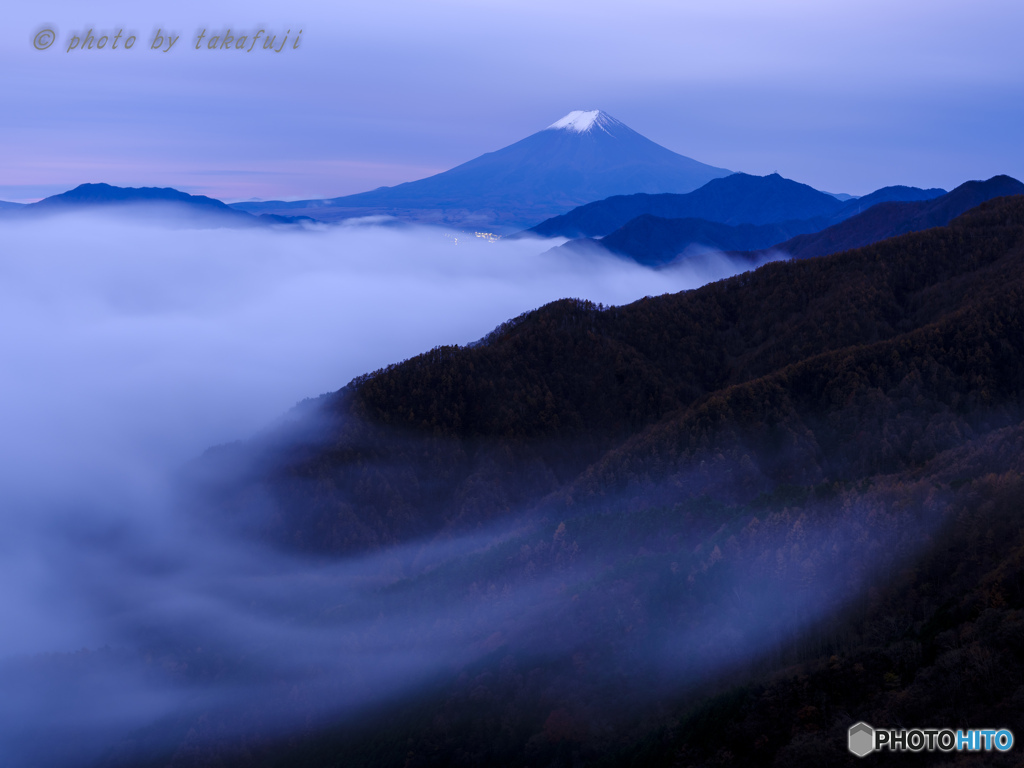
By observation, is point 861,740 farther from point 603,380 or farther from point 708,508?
point 603,380

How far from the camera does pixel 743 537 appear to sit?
4828 cm

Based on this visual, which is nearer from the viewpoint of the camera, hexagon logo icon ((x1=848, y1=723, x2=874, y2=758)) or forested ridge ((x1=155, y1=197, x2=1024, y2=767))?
hexagon logo icon ((x1=848, y1=723, x2=874, y2=758))

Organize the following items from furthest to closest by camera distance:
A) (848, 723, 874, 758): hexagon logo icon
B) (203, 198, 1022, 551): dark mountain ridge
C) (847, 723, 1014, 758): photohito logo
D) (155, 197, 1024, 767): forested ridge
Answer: (203, 198, 1022, 551): dark mountain ridge
(155, 197, 1024, 767): forested ridge
(848, 723, 874, 758): hexagon logo icon
(847, 723, 1014, 758): photohito logo

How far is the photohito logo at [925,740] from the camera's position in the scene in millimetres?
21922

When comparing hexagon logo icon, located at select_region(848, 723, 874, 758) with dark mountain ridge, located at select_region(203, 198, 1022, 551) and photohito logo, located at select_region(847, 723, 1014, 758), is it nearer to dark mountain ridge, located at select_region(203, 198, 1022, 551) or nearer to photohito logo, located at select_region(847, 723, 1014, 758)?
photohito logo, located at select_region(847, 723, 1014, 758)

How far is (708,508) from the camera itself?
57.2m

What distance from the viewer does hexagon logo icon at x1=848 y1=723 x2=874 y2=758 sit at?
23.8 m

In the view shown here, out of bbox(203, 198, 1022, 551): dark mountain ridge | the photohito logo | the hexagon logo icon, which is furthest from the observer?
bbox(203, 198, 1022, 551): dark mountain ridge

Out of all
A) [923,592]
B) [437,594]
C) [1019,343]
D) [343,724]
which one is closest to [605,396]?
[437,594]

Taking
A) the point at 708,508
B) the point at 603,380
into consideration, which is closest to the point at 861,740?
the point at 708,508

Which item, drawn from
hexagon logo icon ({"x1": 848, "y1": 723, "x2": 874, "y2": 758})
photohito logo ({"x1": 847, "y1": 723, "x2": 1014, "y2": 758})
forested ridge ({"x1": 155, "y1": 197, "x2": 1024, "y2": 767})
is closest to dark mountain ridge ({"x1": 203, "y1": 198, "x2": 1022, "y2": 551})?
forested ridge ({"x1": 155, "y1": 197, "x2": 1024, "y2": 767})

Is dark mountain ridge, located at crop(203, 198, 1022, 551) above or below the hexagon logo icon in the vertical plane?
above

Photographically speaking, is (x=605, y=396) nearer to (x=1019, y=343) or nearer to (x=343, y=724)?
(x=1019, y=343)

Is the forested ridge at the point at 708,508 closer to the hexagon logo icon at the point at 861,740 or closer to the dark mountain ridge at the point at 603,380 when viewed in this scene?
the dark mountain ridge at the point at 603,380
